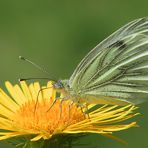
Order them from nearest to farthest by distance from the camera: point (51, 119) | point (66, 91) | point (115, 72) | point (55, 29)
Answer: point (51, 119) → point (66, 91) → point (115, 72) → point (55, 29)

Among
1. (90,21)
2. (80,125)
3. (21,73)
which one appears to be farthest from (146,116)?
(80,125)

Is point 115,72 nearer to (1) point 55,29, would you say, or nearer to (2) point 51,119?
(2) point 51,119

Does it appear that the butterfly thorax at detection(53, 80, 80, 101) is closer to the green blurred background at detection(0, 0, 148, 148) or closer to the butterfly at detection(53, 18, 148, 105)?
the butterfly at detection(53, 18, 148, 105)

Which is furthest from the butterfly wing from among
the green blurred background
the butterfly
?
the green blurred background

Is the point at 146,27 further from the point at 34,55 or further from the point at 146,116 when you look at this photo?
the point at 34,55

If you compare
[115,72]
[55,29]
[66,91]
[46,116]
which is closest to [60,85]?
[66,91]
